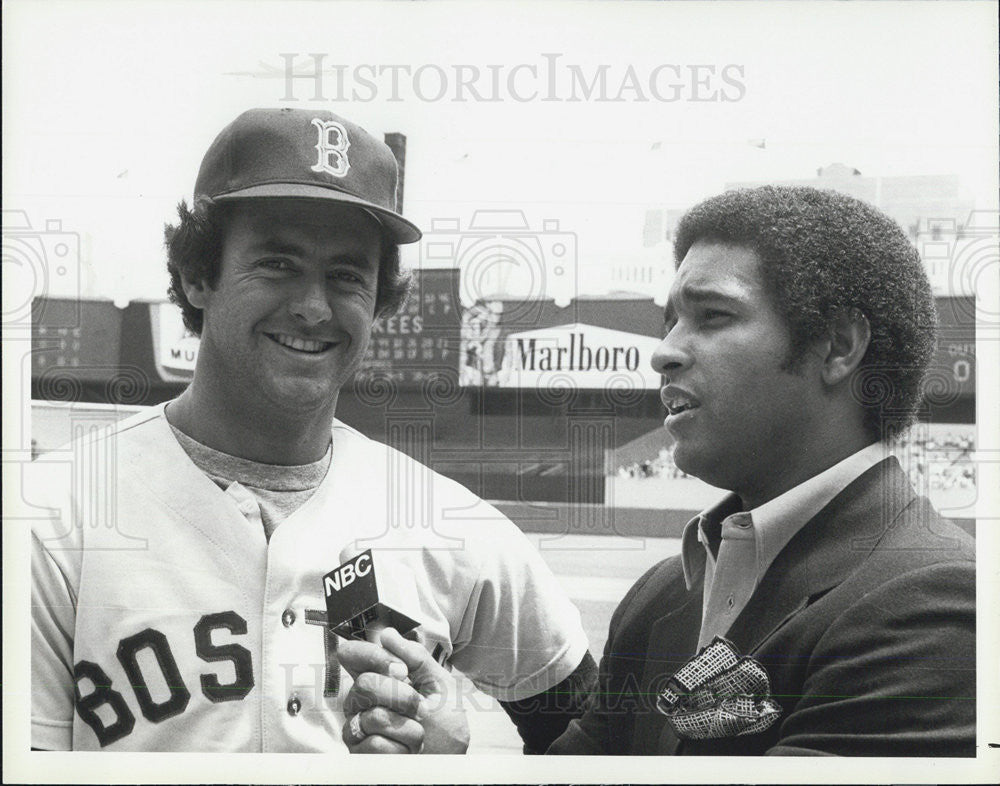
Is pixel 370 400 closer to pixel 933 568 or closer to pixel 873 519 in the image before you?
pixel 873 519

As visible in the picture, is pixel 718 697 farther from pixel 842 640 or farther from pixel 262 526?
pixel 262 526

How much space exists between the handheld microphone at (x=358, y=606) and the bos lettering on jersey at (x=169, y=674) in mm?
286

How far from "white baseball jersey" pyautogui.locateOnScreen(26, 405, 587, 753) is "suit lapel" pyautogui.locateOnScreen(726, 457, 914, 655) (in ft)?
1.83

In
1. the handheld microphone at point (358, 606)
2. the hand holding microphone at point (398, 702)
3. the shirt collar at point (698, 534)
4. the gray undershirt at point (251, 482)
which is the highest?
the gray undershirt at point (251, 482)

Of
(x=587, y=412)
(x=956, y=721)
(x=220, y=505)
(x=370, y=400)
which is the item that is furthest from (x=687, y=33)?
(x=956, y=721)

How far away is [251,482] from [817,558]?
166cm

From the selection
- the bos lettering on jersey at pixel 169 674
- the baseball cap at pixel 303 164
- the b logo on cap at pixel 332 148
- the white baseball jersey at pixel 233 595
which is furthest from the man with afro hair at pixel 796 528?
the b logo on cap at pixel 332 148

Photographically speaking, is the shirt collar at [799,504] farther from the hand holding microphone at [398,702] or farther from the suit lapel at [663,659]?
the hand holding microphone at [398,702]

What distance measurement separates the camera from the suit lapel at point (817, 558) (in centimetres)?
302

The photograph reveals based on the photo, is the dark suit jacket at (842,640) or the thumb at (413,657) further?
the thumb at (413,657)

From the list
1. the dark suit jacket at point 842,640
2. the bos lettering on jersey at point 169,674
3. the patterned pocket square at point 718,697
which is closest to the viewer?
the dark suit jacket at point 842,640

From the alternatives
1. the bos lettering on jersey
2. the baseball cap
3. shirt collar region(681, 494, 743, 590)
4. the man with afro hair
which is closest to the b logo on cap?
the baseball cap

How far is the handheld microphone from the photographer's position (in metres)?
3.14

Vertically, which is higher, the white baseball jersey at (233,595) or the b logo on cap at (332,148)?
the b logo on cap at (332,148)
